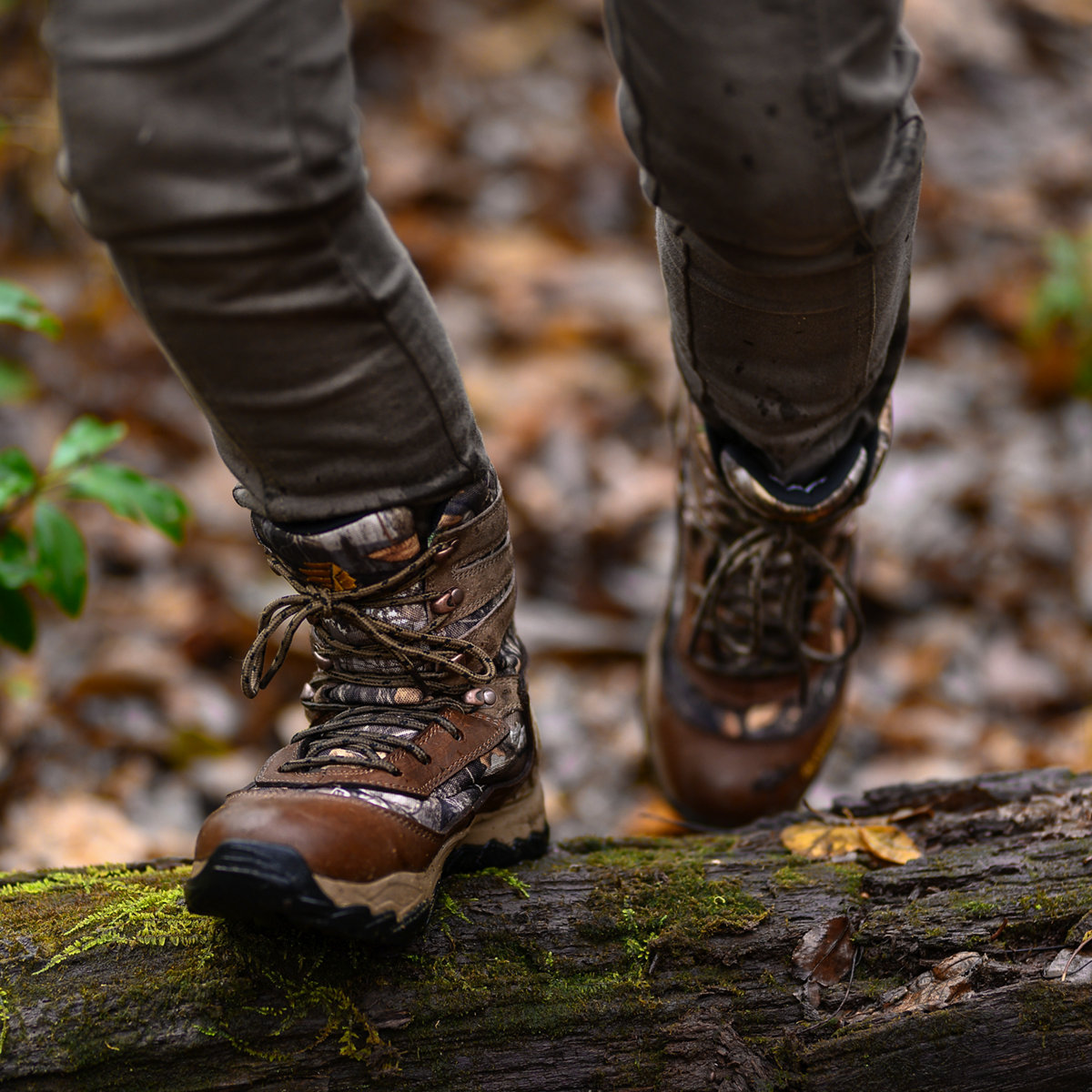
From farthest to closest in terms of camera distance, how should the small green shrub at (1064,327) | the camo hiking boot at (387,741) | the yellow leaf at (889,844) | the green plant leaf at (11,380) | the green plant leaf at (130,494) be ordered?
the small green shrub at (1064,327) → the green plant leaf at (11,380) → the green plant leaf at (130,494) → the yellow leaf at (889,844) → the camo hiking boot at (387,741)

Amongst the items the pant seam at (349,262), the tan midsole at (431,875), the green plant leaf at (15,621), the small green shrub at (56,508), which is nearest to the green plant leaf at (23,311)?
the small green shrub at (56,508)

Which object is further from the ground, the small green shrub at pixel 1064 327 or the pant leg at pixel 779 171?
the pant leg at pixel 779 171

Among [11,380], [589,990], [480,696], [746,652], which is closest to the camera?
[589,990]

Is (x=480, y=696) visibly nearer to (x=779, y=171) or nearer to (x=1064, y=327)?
(x=779, y=171)

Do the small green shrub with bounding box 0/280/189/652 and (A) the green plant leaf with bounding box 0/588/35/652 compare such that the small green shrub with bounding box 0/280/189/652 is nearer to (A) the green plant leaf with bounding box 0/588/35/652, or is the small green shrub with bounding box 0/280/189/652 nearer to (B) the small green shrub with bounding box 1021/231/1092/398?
(A) the green plant leaf with bounding box 0/588/35/652

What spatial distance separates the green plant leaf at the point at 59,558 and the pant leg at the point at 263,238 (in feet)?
2.54

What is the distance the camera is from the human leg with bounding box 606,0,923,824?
3.25ft

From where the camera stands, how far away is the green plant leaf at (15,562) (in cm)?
180

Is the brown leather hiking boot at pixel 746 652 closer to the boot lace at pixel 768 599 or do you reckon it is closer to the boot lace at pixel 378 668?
the boot lace at pixel 768 599

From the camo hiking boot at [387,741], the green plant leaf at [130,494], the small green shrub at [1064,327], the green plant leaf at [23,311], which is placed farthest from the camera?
the small green shrub at [1064,327]

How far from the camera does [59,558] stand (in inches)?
70.7

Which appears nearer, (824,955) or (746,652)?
(824,955)

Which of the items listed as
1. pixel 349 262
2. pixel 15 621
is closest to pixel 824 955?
pixel 349 262

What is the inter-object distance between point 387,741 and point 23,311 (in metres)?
1.13
